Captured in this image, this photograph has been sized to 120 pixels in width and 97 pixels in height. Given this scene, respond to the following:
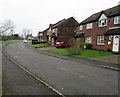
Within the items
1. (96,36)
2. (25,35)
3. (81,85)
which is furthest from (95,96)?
(25,35)

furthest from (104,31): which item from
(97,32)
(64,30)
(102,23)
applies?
(64,30)

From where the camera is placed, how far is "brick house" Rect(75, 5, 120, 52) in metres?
19.7

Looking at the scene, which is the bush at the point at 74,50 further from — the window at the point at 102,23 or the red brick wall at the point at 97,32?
the window at the point at 102,23

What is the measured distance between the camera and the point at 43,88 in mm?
6016

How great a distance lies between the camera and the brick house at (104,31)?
19.7 metres

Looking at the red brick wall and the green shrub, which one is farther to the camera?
the red brick wall

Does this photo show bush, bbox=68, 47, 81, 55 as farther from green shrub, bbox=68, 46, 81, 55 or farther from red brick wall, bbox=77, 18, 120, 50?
red brick wall, bbox=77, 18, 120, 50

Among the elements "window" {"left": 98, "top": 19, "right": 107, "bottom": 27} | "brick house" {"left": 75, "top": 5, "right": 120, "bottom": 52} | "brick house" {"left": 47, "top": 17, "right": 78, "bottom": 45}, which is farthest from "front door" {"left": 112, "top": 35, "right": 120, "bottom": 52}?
"brick house" {"left": 47, "top": 17, "right": 78, "bottom": 45}

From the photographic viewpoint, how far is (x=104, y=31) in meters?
22.9

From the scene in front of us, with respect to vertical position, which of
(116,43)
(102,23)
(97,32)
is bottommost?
(116,43)

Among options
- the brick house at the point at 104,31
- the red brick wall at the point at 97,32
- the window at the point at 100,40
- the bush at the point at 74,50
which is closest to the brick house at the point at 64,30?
the brick house at the point at 104,31

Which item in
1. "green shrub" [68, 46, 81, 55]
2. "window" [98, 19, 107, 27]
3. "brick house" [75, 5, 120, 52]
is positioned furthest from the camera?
"window" [98, 19, 107, 27]

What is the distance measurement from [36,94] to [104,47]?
19.0m

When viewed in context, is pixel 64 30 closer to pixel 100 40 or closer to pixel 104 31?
pixel 100 40
